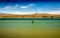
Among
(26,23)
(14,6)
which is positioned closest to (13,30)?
(26,23)

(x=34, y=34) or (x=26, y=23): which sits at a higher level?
(x=26, y=23)

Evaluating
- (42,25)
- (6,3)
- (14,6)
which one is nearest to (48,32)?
Answer: (42,25)

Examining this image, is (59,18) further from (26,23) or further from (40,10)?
(26,23)

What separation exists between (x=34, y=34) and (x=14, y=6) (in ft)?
1.62

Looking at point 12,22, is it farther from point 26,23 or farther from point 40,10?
point 40,10

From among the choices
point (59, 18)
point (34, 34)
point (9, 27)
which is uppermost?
point (59, 18)

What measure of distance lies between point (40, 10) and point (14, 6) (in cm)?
38

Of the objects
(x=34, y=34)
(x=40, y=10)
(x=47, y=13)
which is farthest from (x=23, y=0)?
(x=34, y=34)

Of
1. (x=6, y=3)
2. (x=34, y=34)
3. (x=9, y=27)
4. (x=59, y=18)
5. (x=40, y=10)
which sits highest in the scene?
(x=6, y=3)

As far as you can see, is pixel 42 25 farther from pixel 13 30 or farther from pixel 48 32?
pixel 13 30

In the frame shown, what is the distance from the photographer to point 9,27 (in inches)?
56.4

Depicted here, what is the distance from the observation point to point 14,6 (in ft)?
4.71

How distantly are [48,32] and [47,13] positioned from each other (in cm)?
27

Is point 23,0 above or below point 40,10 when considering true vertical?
above
